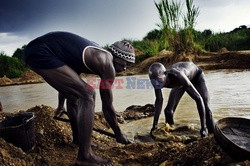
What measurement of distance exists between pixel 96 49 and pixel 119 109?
3.42 metres

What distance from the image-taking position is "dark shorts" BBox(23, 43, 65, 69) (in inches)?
81.6

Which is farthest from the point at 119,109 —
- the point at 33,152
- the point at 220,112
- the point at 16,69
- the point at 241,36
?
the point at 16,69

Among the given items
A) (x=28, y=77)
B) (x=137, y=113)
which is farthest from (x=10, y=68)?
(x=137, y=113)

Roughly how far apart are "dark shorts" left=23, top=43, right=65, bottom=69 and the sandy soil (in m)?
0.77

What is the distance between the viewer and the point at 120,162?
2.40 metres

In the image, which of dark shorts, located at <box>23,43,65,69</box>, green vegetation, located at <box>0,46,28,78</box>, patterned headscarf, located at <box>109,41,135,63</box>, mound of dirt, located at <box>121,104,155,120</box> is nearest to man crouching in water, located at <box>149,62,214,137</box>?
mound of dirt, located at <box>121,104,155,120</box>

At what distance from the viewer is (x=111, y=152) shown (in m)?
2.68

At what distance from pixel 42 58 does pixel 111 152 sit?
119cm

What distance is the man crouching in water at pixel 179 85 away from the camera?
3.20 meters

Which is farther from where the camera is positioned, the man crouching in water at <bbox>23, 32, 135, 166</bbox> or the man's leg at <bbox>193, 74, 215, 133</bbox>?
the man's leg at <bbox>193, 74, 215, 133</bbox>

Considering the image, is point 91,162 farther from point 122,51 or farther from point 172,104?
point 172,104

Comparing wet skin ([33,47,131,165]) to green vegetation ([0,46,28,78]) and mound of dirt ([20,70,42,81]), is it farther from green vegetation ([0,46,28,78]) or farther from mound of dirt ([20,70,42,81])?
green vegetation ([0,46,28,78])

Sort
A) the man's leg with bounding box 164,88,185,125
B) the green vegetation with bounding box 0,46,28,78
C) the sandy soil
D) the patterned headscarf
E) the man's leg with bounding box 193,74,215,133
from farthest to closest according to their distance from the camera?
the green vegetation with bounding box 0,46,28,78
the man's leg with bounding box 164,88,185,125
the man's leg with bounding box 193,74,215,133
the patterned headscarf
the sandy soil

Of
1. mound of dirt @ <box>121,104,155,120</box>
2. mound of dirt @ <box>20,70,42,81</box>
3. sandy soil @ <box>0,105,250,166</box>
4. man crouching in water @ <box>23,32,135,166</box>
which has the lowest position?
mound of dirt @ <box>121,104,155,120</box>
